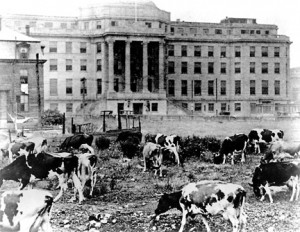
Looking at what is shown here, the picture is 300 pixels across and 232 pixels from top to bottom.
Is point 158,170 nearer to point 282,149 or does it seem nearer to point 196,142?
point 196,142

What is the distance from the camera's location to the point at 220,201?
7020 mm

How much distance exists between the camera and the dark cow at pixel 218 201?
23.0ft

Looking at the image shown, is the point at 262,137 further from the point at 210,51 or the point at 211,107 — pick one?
the point at 210,51

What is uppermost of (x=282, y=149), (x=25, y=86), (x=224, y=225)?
(x=25, y=86)

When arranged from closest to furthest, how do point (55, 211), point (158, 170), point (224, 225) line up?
1. point (224, 225)
2. point (55, 211)
3. point (158, 170)

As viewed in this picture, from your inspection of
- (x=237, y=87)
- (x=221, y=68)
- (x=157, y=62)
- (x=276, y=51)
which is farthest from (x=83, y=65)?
(x=276, y=51)

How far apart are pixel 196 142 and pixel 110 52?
32505mm

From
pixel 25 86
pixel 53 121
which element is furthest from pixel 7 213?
pixel 25 86

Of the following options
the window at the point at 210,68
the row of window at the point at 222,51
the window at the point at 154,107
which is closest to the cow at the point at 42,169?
the window at the point at 154,107

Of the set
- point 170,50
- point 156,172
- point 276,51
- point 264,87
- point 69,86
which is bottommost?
point 156,172

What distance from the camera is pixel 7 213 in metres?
7.00

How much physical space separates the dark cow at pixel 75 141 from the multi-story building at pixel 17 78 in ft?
4.66

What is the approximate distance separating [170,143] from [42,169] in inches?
160

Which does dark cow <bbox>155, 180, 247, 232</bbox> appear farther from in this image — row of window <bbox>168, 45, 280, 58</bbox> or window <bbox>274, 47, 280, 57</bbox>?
A: window <bbox>274, 47, 280, 57</bbox>
